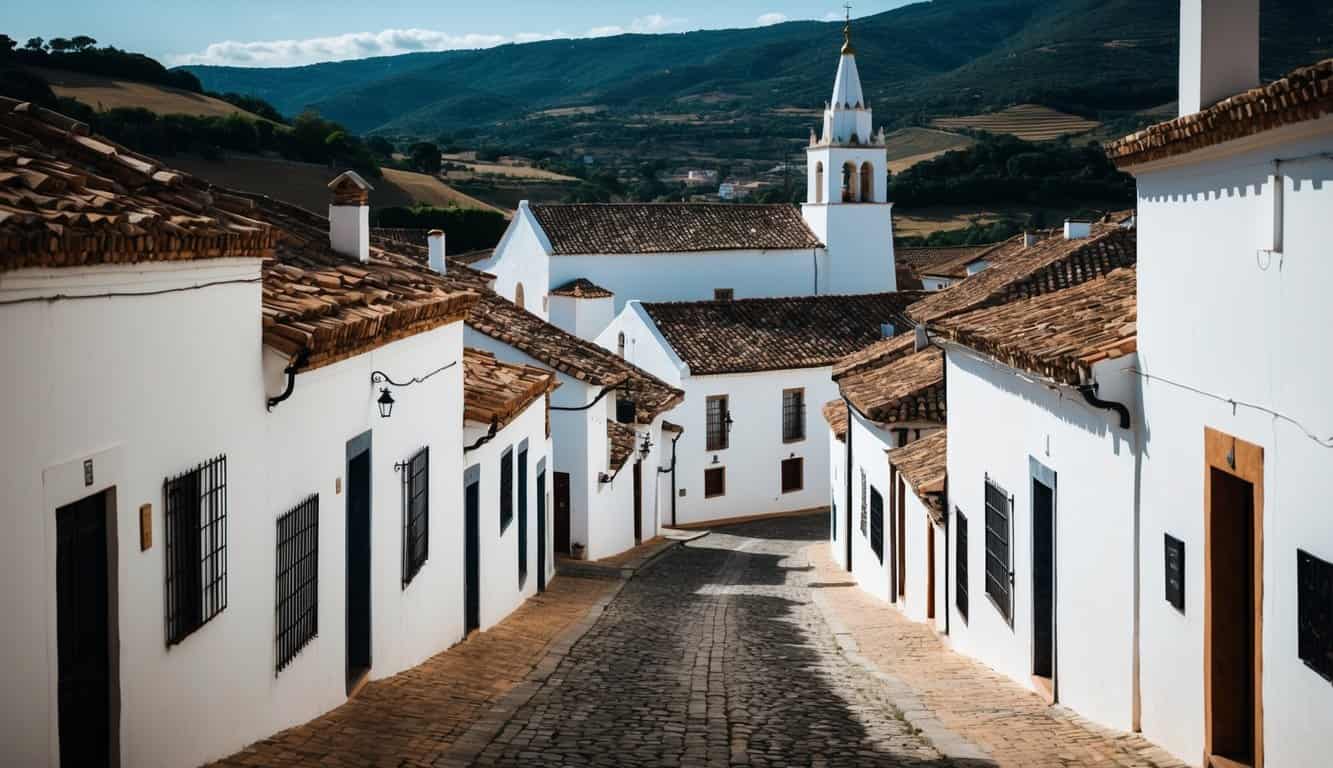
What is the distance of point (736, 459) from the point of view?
36.4 metres

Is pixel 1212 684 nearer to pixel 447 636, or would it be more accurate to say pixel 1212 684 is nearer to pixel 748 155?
pixel 447 636

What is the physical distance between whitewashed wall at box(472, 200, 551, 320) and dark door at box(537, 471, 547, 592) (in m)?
24.1

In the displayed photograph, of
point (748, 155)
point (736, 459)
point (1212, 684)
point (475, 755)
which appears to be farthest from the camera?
point (748, 155)

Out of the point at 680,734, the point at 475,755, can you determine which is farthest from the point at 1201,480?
the point at 475,755

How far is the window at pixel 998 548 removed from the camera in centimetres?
1171

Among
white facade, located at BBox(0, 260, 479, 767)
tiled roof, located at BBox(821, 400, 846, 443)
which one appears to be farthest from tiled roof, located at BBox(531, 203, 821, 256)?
white facade, located at BBox(0, 260, 479, 767)

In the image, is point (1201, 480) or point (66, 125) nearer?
point (1201, 480)

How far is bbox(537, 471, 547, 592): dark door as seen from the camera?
742 inches

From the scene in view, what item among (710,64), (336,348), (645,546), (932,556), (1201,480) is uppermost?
(710,64)

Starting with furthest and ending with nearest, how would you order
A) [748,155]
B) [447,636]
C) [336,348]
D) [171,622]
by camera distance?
[748,155] → [447,636] → [336,348] → [171,622]

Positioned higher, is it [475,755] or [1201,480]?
[1201,480]

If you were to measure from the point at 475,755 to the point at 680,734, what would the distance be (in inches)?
58.7

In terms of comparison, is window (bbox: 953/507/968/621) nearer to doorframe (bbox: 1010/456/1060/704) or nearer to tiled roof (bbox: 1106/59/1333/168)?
doorframe (bbox: 1010/456/1060/704)

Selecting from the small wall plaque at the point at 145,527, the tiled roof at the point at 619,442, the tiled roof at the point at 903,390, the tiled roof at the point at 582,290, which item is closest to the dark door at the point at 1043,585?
the small wall plaque at the point at 145,527
